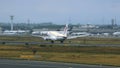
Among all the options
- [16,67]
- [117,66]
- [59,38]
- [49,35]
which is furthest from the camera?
[49,35]

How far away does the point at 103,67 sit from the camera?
4756 centimetres

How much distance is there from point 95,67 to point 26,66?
9876 mm

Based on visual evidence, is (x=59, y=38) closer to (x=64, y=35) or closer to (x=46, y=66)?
(x=64, y=35)

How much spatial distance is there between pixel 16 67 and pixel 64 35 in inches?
2947

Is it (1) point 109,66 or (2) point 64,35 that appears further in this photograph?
(2) point 64,35

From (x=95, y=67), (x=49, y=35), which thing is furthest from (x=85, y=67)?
(x=49, y=35)

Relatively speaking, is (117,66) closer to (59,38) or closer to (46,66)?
(46,66)

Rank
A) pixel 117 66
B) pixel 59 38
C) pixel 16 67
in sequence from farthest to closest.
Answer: pixel 59 38
pixel 117 66
pixel 16 67

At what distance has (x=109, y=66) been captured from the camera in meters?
49.2

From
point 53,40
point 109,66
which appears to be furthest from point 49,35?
point 109,66

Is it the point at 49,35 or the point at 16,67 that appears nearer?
the point at 16,67

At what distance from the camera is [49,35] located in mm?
127250

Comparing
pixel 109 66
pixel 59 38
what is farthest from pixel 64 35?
pixel 109 66

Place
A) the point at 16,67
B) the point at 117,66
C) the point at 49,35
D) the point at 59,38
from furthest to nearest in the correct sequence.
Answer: the point at 49,35 < the point at 59,38 < the point at 117,66 < the point at 16,67
